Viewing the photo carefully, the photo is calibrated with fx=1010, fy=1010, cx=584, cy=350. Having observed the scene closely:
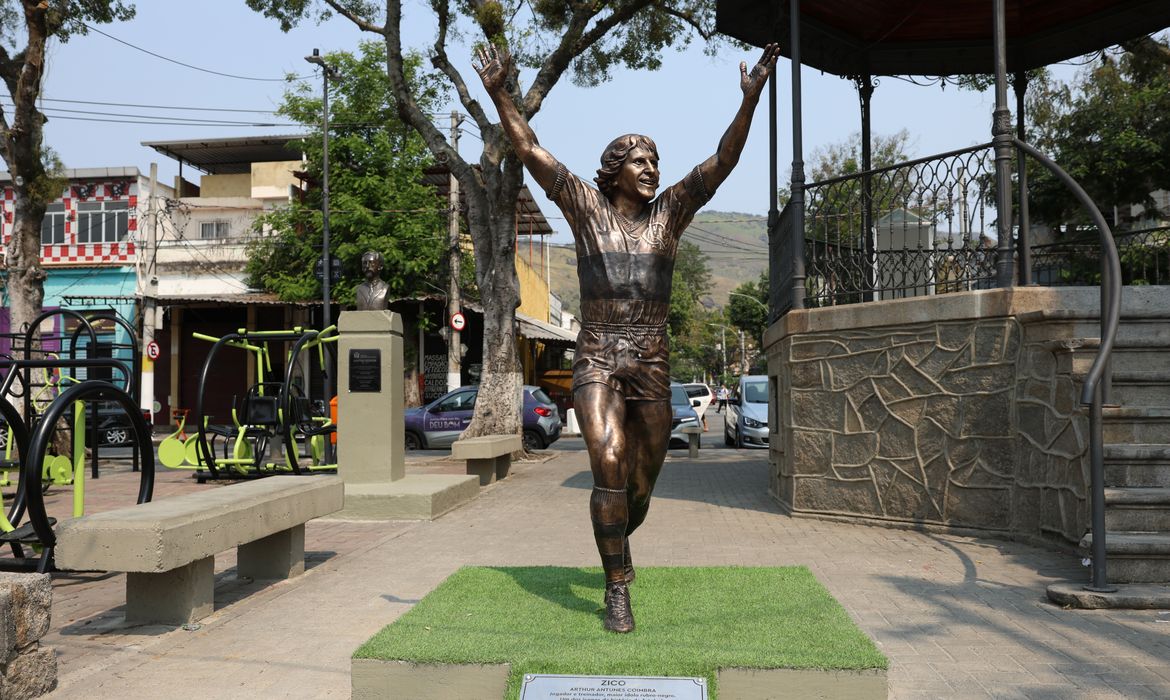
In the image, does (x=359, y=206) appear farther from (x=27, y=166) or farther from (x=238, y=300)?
(x=27, y=166)

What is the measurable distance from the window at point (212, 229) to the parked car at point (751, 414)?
20540mm

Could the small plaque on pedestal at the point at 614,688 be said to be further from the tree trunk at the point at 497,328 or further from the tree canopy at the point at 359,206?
the tree canopy at the point at 359,206

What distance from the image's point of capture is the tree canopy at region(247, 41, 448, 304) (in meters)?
28.6

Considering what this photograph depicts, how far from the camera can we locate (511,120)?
479 centimetres

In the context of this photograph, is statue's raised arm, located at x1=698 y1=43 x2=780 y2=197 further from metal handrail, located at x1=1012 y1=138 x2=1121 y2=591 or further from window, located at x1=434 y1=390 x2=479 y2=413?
window, located at x1=434 y1=390 x2=479 y2=413

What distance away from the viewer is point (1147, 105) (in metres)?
17.8

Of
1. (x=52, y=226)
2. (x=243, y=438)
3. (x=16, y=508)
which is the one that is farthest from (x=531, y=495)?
(x=52, y=226)

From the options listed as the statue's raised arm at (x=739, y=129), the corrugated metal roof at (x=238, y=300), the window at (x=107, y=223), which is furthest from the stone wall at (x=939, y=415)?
the window at (x=107, y=223)

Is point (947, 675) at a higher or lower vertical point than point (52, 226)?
lower

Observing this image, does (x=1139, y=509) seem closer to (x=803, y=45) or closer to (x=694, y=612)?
(x=694, y=612)

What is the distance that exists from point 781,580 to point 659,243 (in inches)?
74.1

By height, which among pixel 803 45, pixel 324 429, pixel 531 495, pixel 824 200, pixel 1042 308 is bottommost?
pixel 531 495

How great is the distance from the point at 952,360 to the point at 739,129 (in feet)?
14.2

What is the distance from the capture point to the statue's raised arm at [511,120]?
190 inches
